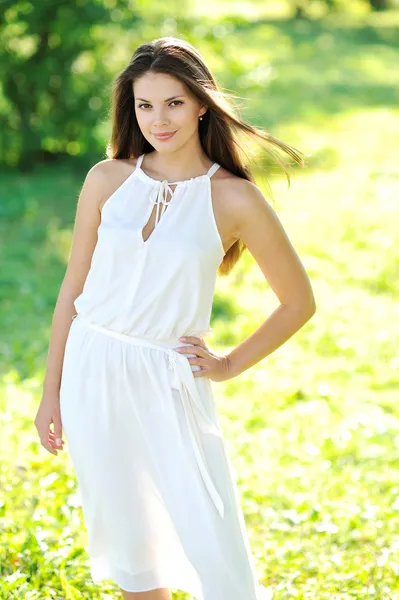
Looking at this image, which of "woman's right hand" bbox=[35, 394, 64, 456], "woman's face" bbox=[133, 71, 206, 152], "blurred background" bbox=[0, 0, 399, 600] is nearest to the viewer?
"woman's face" bbox=[133, 71, 206, 152]

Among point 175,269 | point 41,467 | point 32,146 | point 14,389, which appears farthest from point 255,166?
point 32,146

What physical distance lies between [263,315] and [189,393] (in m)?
4.35

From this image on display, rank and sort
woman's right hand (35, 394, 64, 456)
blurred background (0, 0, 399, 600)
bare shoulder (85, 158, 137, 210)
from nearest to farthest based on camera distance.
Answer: bare shoulder (85, 158, 137, 210) < woman's right hand (35, 394, 64, 456) < blurred background (0, 0, 399, 600)

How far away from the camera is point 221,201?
261 centimetres

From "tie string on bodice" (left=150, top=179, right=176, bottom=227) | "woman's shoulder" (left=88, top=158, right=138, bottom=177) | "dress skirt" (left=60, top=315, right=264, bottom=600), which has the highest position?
"woman's shoulder" (left=88, top=158, right=138, bottom=177)

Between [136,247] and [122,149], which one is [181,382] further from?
[122,149]

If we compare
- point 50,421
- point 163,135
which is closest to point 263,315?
point 50,421

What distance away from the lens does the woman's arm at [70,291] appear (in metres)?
2.73

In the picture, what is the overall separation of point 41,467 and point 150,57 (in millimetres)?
2358

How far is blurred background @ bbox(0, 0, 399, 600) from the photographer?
12.5ft

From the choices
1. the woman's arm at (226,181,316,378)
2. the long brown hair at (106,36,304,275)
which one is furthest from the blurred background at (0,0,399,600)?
the woman's arm at (226,181,316,378)

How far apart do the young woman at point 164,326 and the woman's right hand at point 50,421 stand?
87mm

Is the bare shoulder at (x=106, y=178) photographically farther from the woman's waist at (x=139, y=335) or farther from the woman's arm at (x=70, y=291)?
the woman's waist at (x=139, y=335)

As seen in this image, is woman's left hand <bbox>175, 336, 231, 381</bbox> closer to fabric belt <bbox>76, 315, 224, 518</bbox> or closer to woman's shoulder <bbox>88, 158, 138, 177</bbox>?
fabric belt <bbox>76, 315, 224, 518</bbox>
